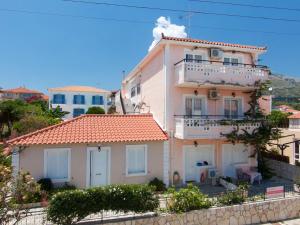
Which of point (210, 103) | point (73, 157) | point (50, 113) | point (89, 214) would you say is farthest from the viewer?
point (50, 113)

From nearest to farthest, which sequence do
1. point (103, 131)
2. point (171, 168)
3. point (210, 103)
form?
point (103, 131)
point (171, 168)
point (210, 103)

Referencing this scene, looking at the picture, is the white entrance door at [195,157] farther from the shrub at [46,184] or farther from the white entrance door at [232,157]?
the shrub at [46,184]

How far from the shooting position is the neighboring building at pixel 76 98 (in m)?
59.5

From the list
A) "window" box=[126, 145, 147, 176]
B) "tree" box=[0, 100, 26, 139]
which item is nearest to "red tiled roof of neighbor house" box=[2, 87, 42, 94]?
"tree" box=[0, 100, 26, 139]

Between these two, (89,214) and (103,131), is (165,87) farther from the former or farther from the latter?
(89,214)

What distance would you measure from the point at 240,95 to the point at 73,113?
47337 mm

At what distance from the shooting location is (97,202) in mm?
A: 11703

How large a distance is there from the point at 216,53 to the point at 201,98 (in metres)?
3.87

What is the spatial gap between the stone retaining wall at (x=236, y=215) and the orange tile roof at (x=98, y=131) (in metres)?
6.22

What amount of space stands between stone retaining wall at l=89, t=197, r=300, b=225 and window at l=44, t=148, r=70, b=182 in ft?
18.7

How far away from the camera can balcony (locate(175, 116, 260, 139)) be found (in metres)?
18.1

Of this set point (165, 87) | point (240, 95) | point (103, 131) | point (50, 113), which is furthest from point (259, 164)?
point (50, 113)

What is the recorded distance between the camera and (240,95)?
850 inches

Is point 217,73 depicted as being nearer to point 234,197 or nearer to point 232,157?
point 232,157
